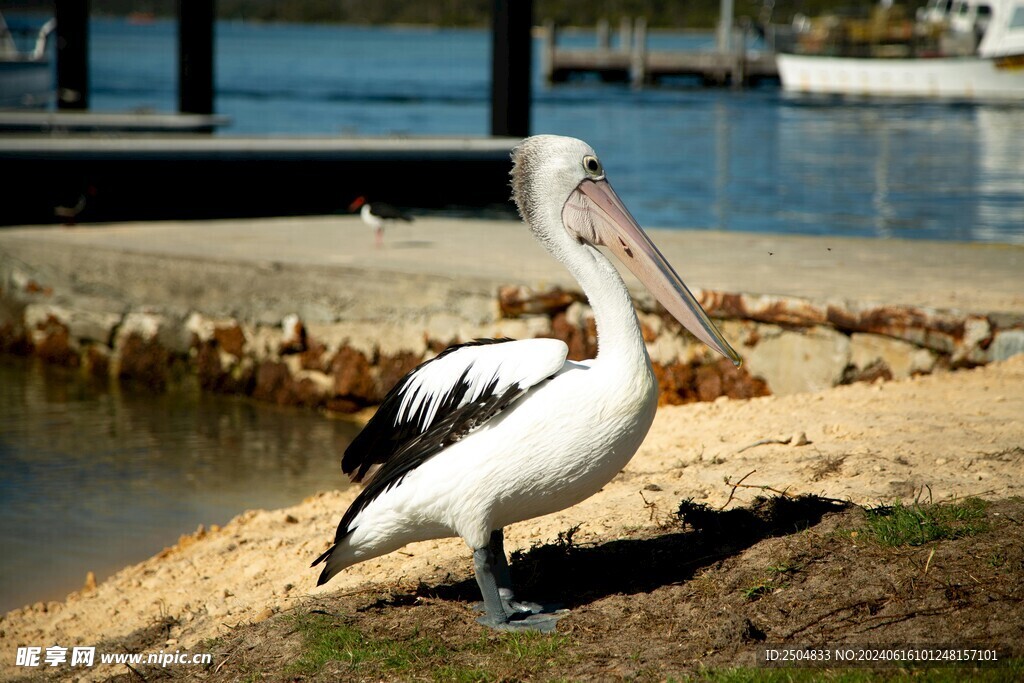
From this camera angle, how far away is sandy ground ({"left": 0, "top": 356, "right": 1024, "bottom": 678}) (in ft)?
14.4

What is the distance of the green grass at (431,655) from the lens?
3346mm

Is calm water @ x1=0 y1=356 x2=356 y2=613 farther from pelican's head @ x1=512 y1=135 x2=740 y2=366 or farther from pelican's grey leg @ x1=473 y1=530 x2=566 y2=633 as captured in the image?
pelican's head @ x1=512 y1=135 x2=740 y2=366

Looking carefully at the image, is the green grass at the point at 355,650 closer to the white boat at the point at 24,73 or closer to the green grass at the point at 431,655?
the green grass at the point at 431,655

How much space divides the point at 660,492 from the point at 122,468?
161 inches

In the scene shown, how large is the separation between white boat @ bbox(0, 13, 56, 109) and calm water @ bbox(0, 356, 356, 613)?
15.6 meters

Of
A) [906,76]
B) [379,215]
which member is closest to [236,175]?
[379,215]

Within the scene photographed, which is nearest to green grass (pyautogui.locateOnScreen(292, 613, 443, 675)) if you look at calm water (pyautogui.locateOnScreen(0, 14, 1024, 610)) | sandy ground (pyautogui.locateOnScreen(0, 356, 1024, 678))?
sandy ground (pyautogui.locateOnScreen(0, 356, 1024, 678))

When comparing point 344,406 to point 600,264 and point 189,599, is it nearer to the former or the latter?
point 189,599

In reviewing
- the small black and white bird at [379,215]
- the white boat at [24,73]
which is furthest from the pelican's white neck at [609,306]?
the white boat at [24,73]

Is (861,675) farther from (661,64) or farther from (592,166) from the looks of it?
(661,64)

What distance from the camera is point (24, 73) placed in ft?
78.0

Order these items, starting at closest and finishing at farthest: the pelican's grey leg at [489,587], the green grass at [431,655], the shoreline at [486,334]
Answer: the green grass at [431,655]
the pelican's grey leg at [489,587]
the shoreline at [486,334]

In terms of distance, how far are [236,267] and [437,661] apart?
5.88m

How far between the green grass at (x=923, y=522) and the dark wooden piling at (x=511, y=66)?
10816 millimetres
